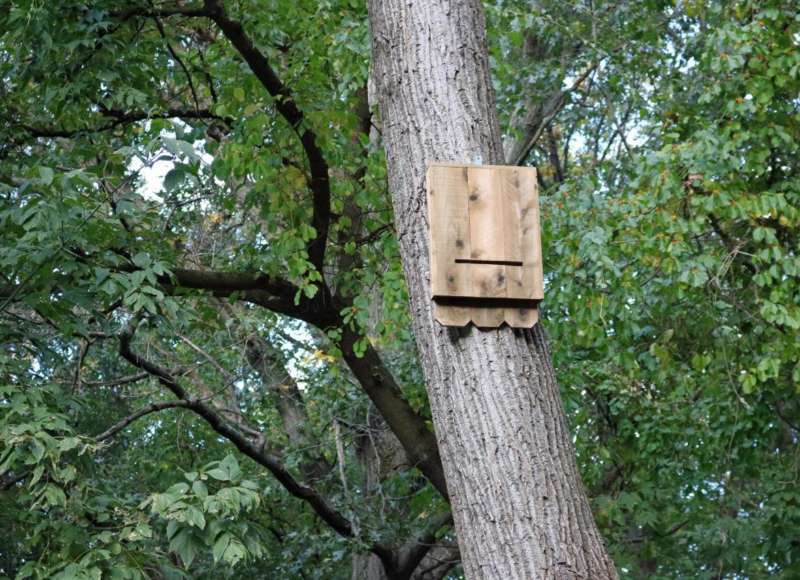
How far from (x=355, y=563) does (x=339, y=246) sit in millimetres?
2674

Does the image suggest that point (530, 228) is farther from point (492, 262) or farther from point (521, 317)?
point (521, 317)

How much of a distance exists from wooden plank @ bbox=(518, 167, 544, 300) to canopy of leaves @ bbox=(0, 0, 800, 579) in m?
Answer: 1.20

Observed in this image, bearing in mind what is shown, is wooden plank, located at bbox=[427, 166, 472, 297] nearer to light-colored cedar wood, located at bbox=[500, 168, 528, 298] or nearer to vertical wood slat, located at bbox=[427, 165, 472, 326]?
vertical wood slat, located at bbox=[427, 165, 472, 326]

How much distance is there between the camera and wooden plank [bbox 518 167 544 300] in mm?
3025

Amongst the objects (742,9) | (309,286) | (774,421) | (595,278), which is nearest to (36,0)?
(309,286)

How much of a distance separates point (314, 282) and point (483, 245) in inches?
170

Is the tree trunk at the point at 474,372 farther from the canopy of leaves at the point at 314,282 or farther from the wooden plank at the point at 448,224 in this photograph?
the canopy of leaves at the point at 314,282

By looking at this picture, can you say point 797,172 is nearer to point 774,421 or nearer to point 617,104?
point 774,421

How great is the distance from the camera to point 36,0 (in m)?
5.12

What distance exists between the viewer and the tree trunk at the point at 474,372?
270cm

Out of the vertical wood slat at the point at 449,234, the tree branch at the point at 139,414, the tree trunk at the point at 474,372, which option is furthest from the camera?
the tree branch at the point at 139,414

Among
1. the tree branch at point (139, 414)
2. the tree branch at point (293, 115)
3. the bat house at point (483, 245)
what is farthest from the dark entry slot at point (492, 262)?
the tree branch at point (139, 414)

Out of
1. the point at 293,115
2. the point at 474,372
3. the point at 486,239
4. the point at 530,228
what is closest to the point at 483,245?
the point at 486,239

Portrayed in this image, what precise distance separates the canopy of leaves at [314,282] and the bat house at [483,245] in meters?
1.08
